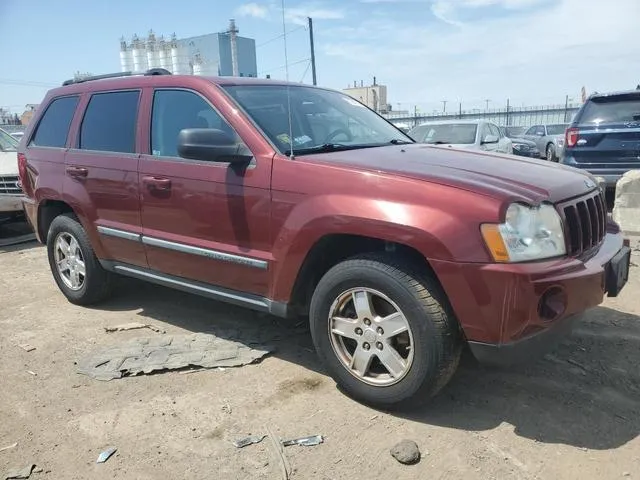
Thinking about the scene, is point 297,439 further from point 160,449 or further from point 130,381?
point 130,381

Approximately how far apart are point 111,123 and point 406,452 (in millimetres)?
3274

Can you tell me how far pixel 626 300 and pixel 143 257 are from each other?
389cm

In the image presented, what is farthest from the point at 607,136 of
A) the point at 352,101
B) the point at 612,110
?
the point at 352,101

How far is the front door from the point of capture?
332 centimetres

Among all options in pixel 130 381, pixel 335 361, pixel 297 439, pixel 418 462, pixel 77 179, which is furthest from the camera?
pixel 77 179

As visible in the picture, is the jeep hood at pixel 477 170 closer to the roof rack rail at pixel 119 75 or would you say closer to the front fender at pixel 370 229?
the front fender at pixel 370 229

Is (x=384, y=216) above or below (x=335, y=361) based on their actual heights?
above

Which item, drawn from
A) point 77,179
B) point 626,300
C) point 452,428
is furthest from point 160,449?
point 626,300

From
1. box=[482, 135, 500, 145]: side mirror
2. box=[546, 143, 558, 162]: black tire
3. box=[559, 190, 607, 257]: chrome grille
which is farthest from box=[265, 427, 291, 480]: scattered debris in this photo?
box=[546, 143, 558, 162]: black tire

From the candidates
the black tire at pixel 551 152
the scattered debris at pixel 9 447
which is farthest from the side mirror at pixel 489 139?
the black tire at pixel 551 152

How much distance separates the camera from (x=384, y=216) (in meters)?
2.75

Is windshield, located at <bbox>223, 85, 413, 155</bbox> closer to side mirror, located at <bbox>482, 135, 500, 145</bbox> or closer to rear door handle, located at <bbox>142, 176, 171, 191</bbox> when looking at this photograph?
rear door handle, located at <bbox>142, 176, 171, 191</bbox>

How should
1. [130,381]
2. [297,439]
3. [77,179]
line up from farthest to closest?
[77,179] < [130,381] < [297,439]

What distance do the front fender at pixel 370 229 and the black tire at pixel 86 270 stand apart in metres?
2.09
